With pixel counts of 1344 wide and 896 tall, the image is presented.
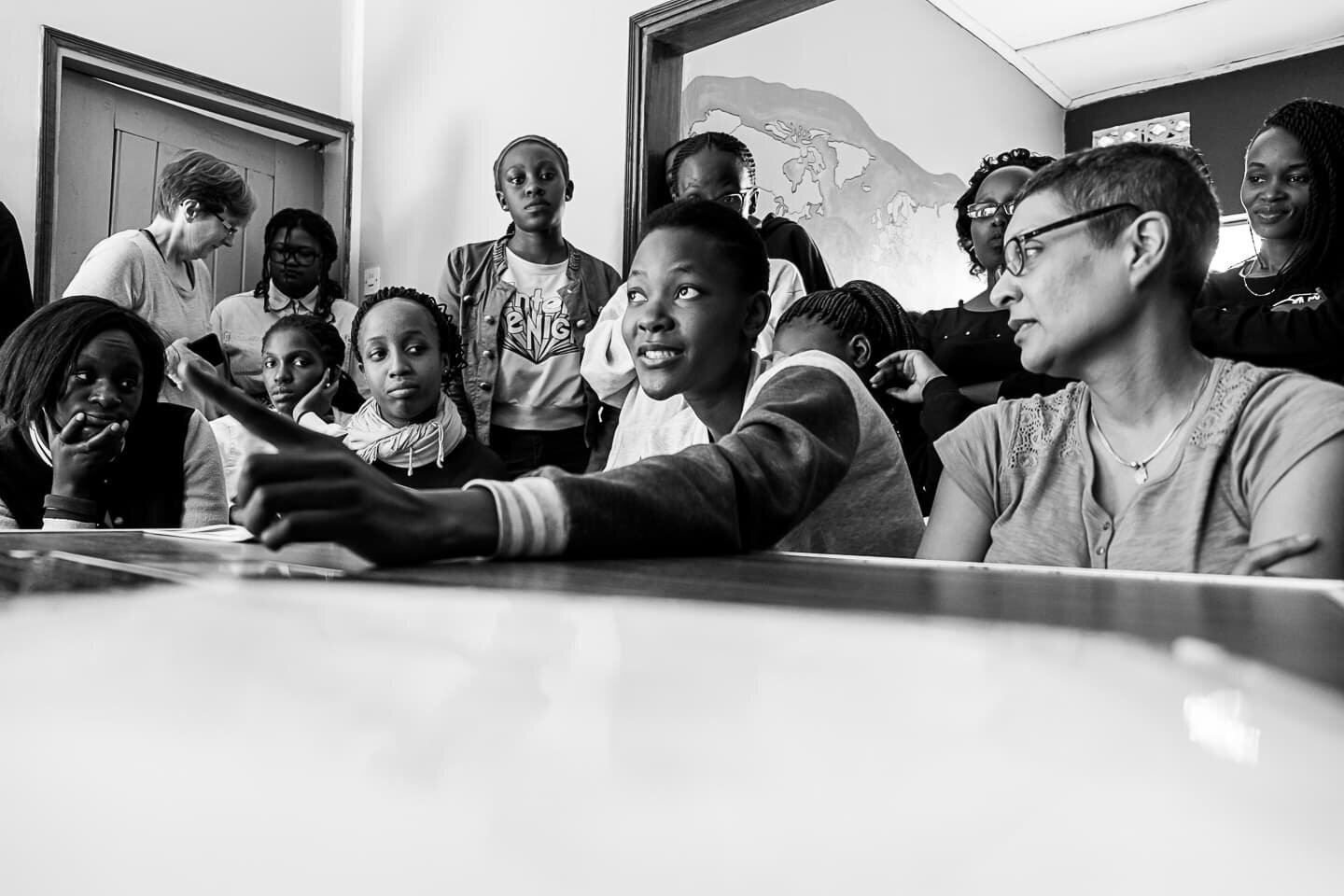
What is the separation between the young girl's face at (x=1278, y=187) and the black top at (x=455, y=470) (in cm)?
141

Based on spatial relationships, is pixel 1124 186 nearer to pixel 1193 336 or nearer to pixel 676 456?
pixel 1193 336

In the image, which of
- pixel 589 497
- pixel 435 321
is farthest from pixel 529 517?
pixel 435 321

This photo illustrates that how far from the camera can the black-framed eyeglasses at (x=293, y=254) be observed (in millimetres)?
3316

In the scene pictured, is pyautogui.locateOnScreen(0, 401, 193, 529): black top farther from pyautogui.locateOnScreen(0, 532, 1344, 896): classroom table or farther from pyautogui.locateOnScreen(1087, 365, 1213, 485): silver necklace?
pyautogui.locateOnScreen(0, 532, 1344, 896): classroom table

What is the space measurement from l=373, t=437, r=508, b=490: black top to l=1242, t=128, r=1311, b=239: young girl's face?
4.61ft

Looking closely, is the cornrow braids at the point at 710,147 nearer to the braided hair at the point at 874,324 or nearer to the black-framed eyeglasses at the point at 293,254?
the braided hair at the point at 874,324

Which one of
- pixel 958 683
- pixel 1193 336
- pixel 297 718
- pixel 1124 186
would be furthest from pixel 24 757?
pixel 1193 336

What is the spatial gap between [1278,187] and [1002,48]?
3532 millimetres

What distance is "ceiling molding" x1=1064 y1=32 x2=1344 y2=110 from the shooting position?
481 centimetres

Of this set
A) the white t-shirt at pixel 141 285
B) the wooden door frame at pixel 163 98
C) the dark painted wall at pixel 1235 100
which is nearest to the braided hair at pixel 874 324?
the white t-shirt at pixel 141 285

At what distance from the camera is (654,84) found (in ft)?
10.1

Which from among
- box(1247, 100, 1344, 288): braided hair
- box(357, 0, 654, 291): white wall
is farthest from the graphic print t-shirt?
box(1247, 100, 1344, 288): braided hair

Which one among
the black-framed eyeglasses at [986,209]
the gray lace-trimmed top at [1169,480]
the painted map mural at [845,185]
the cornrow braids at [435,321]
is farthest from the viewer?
the painted map mural at [845,185]

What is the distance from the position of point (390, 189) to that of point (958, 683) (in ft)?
12.6
